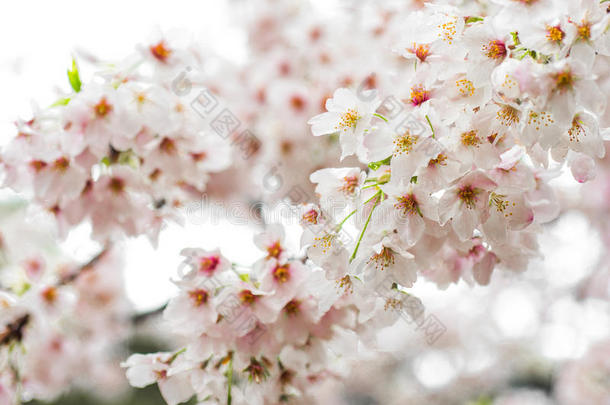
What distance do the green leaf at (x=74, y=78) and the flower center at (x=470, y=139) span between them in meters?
0.93

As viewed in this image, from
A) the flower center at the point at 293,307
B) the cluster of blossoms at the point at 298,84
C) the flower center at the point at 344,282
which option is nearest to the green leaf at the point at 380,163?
the flower center at the point at 344,282

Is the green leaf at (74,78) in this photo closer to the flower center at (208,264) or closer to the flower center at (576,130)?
the flower center at (208,264)

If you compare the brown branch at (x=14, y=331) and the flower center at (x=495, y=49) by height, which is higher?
the flower center at (x=495, y=49)

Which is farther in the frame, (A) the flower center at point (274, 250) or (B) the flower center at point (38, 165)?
(B) the flower center at point (38, 165)

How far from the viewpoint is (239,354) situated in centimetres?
111

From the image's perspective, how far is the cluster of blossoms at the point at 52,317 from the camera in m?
1.51

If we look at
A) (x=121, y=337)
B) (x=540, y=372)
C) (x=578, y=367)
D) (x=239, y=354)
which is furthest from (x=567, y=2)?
(x=540, y=372)

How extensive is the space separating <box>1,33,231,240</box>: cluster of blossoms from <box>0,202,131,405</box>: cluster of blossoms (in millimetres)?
218

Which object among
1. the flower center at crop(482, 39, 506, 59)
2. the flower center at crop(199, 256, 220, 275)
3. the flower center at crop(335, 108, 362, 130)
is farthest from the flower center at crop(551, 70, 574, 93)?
the flower center at crop(199, 256, 220, 275)

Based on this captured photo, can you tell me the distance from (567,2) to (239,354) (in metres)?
0.91

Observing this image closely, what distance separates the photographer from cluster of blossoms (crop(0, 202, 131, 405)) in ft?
4.95

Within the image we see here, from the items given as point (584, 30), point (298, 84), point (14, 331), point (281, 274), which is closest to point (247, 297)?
point (281, 274)

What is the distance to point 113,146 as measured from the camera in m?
1.22

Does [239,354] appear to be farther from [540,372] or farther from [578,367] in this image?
[540,372]
